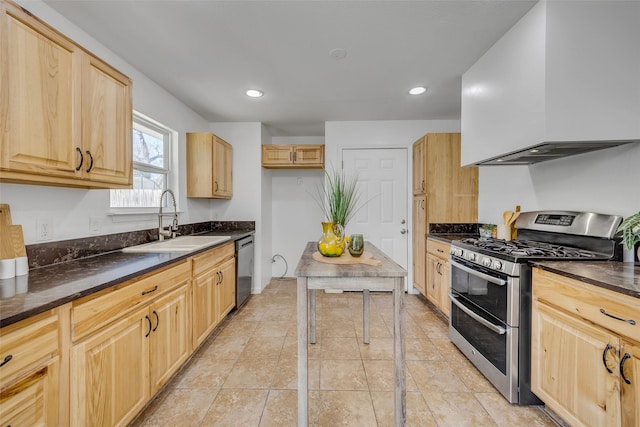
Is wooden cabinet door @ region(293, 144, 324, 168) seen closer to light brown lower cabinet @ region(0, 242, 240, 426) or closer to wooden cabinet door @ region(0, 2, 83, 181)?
light brown lower cabinet @ region(0, 242, 240, 426)

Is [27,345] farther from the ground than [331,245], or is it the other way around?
[331,245]

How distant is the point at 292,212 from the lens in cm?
455

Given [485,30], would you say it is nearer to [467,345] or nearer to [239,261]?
[467,345]

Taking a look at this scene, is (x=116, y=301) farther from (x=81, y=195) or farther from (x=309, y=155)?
(x=309, y=155)

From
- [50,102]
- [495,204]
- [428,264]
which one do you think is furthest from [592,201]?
[50,102]

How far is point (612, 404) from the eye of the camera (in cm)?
116

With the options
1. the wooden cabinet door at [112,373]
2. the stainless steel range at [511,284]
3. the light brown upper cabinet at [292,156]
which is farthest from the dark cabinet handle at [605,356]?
the light brown upper cabinet at [292,156]

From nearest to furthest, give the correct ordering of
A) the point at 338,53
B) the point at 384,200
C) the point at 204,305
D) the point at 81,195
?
the point at 81,195 → the point at 338,53 → the point at 204,305 → the point at 384,200

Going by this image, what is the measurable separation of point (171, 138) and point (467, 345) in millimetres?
3551

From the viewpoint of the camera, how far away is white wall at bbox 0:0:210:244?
4.93 ft

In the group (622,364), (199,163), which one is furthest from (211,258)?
(622,364)

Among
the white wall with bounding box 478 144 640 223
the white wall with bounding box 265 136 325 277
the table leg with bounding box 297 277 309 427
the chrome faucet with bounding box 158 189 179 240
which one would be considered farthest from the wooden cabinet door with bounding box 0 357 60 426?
the white wall with bounding box 265 136 325 277

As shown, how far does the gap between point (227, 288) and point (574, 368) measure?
2662 mm

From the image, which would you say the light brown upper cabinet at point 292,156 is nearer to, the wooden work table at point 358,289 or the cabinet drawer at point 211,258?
the cabinet drawer at point 211,258
